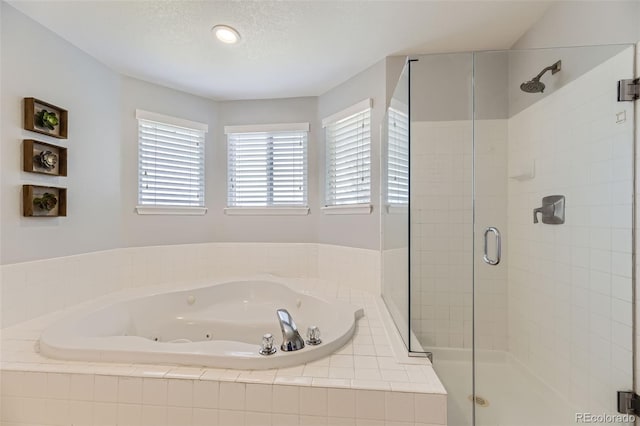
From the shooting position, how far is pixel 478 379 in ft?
5.53

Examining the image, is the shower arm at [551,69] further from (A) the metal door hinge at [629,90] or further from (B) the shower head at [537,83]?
(A) the metal door hinge at [629,90]

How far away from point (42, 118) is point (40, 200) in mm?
534

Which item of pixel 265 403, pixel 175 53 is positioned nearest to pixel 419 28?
pixel 175 53

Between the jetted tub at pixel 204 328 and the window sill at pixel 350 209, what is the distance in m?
0.83

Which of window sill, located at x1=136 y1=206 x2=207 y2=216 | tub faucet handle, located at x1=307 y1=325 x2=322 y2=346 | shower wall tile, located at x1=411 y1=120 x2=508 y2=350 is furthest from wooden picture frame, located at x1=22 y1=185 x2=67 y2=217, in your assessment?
shower wall tile, located at x1=411 y1=120 x2=508 y2=350

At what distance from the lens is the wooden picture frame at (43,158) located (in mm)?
1722

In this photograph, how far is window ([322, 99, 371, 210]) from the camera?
95.7 inches

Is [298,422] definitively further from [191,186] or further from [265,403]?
[191,186]

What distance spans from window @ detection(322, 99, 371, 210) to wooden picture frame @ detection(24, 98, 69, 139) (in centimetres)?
208

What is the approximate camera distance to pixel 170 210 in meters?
2.72

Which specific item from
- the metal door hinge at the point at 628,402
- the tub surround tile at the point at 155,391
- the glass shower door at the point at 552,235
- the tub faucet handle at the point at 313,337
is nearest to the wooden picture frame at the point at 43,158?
the tub surround tile at the point at 155,391

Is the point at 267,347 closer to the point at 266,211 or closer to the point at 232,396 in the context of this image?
the point at 232,396

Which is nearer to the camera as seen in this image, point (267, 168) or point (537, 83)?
point (537, 83)

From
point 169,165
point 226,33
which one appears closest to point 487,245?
point 226,33
